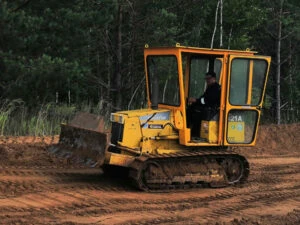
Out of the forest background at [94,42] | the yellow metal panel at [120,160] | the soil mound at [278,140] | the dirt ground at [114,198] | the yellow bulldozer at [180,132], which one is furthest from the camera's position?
the soil mound at [278,140]

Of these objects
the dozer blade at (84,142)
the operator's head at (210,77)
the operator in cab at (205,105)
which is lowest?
the dozer blade at (84,142)

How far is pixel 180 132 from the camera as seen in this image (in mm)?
8844

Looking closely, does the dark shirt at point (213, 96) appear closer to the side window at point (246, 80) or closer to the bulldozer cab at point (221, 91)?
the bulldozer cab at point (221, 91)

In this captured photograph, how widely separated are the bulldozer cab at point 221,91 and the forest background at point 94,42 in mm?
5938

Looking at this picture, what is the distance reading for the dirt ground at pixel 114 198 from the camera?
6723 mm

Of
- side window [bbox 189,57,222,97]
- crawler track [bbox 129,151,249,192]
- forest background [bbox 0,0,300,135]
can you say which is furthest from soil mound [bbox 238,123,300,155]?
side window [bbox 189,57,222,97]

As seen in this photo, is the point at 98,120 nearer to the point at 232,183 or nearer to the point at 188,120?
the point at 188,120

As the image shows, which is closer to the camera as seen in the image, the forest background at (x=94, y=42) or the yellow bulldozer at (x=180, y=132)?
the yellow bulldozer at (x=180, y=132)

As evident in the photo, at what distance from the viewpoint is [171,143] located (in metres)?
8.96

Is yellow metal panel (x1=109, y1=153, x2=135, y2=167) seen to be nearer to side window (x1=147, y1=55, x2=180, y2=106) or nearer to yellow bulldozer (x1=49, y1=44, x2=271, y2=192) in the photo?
yellow bulldozer (x1=49, y1=44, x2=271, y2=192)

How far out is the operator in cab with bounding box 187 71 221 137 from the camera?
29.2ft

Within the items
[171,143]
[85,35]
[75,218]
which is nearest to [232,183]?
[171,143]

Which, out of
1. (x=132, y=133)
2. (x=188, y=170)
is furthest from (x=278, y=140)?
(x=132, y=133)

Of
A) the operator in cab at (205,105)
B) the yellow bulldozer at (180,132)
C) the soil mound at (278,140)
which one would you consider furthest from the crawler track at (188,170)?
the soil mound at (278,140)
